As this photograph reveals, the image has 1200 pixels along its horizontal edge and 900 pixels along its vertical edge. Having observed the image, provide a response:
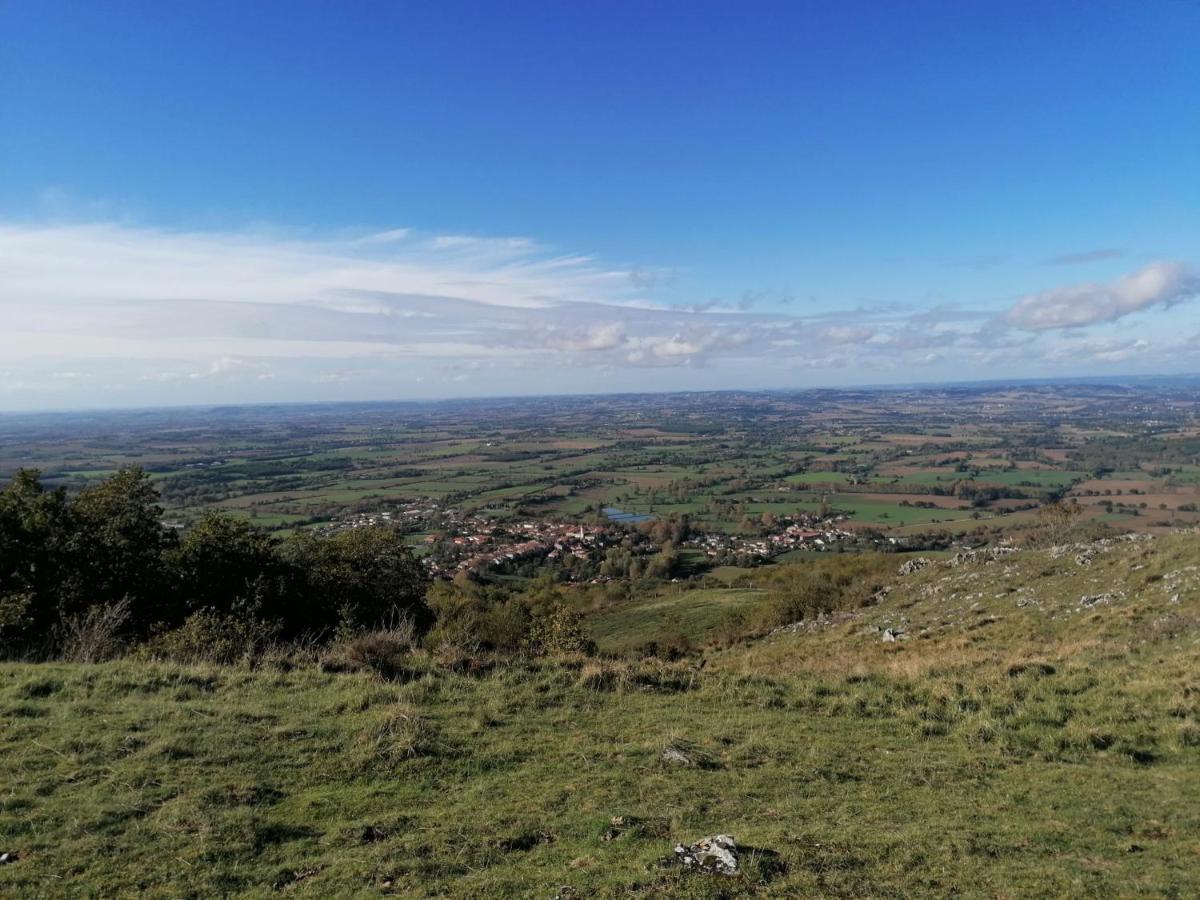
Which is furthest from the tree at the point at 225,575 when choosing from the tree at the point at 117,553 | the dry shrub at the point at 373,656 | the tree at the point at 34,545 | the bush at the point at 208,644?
the dry shrub at the point at 373,656

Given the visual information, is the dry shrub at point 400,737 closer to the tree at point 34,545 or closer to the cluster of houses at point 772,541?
the tree at point 34,545

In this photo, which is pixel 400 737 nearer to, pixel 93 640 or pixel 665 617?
pixel 93 640

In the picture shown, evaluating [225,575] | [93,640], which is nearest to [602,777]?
[93,640]

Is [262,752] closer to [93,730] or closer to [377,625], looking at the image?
[93,730]

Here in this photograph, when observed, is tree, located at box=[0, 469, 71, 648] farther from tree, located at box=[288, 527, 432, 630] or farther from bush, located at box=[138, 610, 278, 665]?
tree, located at box=[288, 527, 432, 630]

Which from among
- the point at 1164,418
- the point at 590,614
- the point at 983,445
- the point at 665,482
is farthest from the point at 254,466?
the point at 1164,418

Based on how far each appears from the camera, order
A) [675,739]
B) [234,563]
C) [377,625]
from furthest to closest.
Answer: [377,625]
[234,563]
[675,739]

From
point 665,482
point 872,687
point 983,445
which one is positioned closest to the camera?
point 872,687

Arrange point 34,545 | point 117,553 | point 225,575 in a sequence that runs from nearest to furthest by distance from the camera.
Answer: point 34,545, point 117,553, point 225,575
